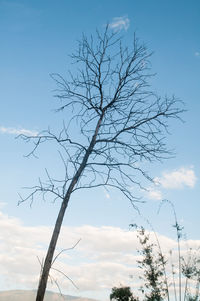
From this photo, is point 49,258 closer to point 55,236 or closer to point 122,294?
point 55,236

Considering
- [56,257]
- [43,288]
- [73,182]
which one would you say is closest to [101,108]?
[73,182]

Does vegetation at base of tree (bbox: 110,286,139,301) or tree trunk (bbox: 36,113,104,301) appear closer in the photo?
tree trunk (bbox: 36,113,104,301)

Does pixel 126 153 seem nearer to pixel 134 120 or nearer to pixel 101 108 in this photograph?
pixel 134 120

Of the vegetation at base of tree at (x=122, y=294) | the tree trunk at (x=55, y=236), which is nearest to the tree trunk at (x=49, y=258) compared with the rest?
the tree trunk at (x=55, y=236)

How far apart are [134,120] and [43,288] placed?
14.6ft

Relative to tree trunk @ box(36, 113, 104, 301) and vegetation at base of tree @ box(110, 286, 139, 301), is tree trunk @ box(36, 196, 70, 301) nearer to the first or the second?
tree trunk @ box(36, 113, 104, 301)

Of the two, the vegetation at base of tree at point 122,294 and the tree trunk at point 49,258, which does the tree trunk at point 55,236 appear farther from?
the vegetation at base of tree at point 122,294

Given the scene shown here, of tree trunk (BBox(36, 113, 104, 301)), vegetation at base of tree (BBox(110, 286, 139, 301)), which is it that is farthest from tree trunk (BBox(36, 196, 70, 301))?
vegetation at base of tree (BBox(110, 286, 139, 301))

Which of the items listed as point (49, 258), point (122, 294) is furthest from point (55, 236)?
point (122, 294)

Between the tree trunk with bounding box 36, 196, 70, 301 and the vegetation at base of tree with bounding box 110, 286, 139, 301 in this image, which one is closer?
the tree trunk with bounding box 36, 196, 70, 301

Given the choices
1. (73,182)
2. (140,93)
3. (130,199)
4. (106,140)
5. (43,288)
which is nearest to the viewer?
(43,288)

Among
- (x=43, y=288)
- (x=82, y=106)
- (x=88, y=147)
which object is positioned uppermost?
(x=82, y=106)

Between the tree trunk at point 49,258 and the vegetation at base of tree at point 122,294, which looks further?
the vegetation at base of tree at point 122,294

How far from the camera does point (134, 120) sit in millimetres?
7008
